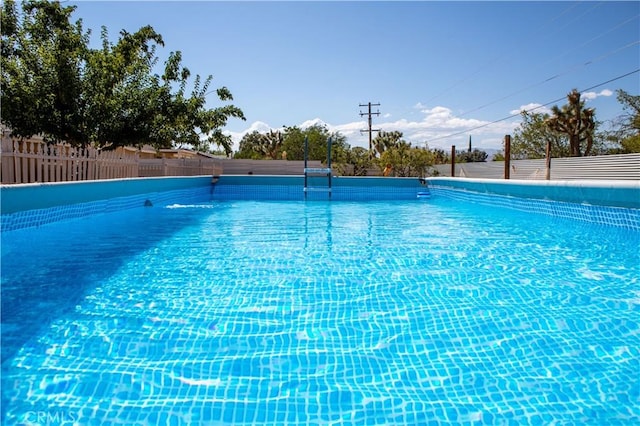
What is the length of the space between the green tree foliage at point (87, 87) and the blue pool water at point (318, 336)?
310 inches

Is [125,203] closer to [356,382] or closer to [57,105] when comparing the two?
[57,105]

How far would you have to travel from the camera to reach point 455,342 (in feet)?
7.75

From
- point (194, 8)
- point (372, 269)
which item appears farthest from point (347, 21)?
point (372, 269)

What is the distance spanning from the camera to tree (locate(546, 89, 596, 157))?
2423 centimetres

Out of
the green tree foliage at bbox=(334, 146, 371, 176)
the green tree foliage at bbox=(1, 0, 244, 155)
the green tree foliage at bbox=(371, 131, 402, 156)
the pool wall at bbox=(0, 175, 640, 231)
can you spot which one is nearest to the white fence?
the pool wall at bbox=(0, 175, 640, 231)

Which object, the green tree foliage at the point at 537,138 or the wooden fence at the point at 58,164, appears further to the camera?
the green tree foliage at the point at 537,138

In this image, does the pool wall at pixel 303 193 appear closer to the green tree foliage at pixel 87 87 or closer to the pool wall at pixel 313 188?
the pool wall at pixel 313 188

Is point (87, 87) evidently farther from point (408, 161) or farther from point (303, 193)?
point (408, 161)

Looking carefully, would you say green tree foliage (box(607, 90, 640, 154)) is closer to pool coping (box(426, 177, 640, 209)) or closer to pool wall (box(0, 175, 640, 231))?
pool wall (box(0, 175, 640, 231))

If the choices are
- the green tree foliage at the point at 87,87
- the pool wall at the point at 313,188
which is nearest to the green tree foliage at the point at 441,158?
the pool wall at the point at 313,188

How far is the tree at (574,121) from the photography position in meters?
24.2

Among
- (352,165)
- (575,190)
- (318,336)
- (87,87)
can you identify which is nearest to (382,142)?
(352,165)

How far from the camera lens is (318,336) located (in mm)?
2447

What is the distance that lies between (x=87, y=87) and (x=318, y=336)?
1193cm
